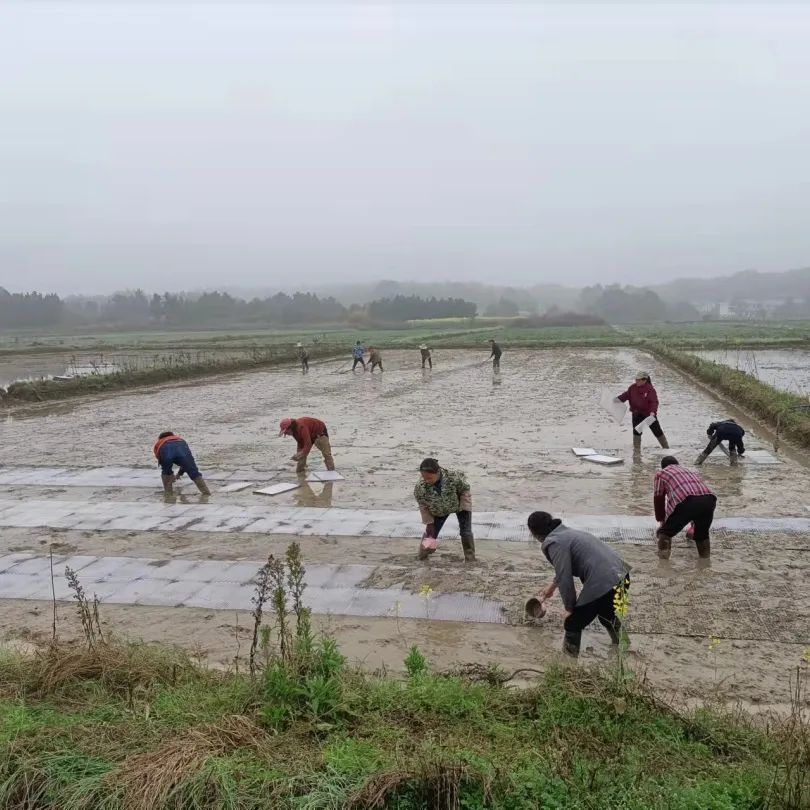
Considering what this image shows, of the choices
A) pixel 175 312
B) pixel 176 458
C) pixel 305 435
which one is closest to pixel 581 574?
pixel 305 435

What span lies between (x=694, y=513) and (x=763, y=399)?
32.1 feet

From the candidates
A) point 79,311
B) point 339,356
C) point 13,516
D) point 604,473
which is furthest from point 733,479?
point 79,311

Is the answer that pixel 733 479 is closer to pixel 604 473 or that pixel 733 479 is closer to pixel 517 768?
pixel 604 473

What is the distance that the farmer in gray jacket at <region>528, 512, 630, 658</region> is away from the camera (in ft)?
14.0

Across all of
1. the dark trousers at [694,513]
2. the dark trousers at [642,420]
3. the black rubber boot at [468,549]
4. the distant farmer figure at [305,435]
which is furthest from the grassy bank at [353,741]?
the dark trousers at [642,420]

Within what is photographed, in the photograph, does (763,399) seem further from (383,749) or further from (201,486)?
(383,749)

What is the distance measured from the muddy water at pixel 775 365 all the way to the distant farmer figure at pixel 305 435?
493 inches

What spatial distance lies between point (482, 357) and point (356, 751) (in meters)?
29.3

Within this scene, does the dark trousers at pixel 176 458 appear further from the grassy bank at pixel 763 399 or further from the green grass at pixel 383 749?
the grassy bank at pixel 763 399

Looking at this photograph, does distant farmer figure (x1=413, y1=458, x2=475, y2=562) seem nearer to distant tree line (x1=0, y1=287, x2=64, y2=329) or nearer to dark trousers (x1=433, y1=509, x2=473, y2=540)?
dark trousers (x1=433, y1=509, x2=473, y2=540)

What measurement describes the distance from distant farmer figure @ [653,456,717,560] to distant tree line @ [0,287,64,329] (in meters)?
66.6

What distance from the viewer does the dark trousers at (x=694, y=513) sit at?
582 cm

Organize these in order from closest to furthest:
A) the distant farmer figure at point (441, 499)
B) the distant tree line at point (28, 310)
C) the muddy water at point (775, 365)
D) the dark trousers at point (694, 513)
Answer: the dark trousers at point (694, 513) → the distant farmer figure at point (441, 499) → the muddy water at point (775, 365) → the distant tree line at point (28, 310)

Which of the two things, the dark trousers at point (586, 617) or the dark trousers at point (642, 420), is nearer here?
the dark trousers at point (586, 617)
